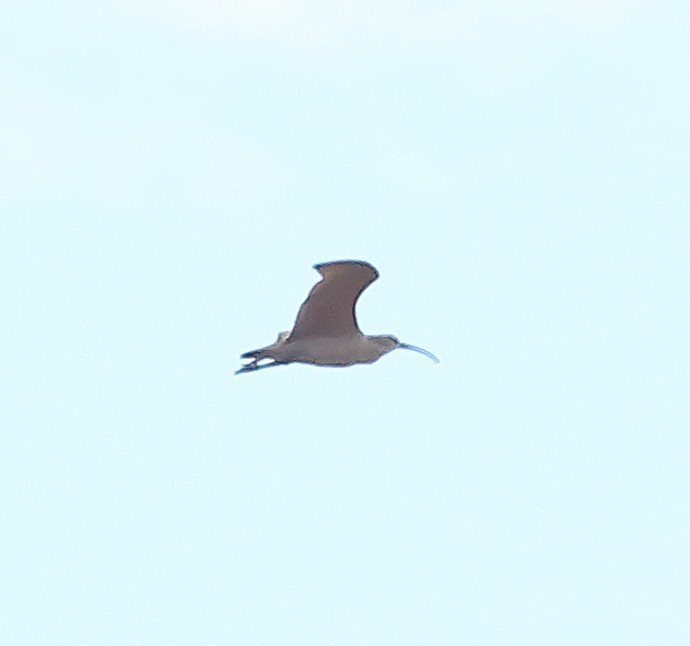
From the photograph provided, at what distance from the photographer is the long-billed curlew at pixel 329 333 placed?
26109 millimetres

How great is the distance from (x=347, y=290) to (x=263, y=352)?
1.58 m

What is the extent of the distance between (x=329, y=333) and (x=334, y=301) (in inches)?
28.4

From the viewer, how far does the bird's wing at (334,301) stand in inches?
1013

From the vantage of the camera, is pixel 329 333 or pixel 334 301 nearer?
pixel 334 301

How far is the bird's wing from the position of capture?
1013 inches

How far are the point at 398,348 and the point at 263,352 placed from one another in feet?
8.36

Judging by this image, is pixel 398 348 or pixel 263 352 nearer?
pixel 263 352

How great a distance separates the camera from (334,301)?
1043 inches

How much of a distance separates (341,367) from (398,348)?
163cm

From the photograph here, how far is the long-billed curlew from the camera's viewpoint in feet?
85.7

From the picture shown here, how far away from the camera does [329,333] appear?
1067 inches

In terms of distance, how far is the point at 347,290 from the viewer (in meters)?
26.3

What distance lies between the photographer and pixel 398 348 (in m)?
29.0

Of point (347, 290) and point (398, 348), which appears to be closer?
point (347, 290)
